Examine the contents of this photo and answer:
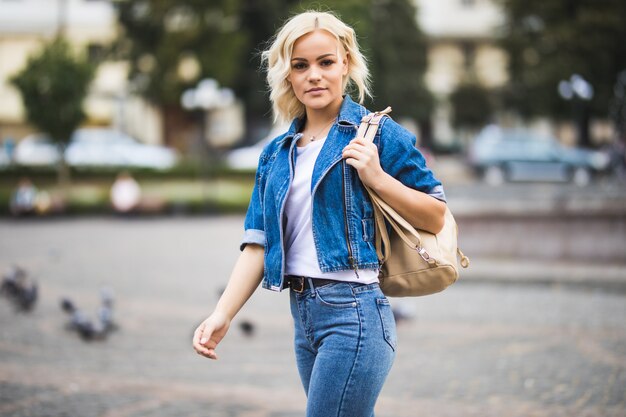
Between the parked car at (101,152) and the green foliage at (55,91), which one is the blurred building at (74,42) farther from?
the green foliage at (55,91)

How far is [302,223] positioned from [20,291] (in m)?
7.56

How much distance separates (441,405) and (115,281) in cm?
755

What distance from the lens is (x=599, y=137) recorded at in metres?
53.9

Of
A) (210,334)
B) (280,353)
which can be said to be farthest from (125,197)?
(210,334)

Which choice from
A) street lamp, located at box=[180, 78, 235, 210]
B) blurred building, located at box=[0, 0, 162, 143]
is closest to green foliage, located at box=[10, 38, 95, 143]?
street lamp, located at box=[180, 78, 235, 210]

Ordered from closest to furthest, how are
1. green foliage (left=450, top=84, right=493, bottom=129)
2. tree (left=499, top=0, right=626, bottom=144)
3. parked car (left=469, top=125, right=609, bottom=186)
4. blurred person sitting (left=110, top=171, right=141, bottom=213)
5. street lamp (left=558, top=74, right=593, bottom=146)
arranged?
1. blurred person sitting (left=110, top=171, right=141, bottom=213)
2. parked car (left=469, top=125, right=609, bottom=186)
3. street lamp (left=558, top=74, right=593, bottom=146)
4. tree (left=499, top=0, right=626, bottom=144)
5. green foliage (left=450, top=84, right=493, bottom=129)

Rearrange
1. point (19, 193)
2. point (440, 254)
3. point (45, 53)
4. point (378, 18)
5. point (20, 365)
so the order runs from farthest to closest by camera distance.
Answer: point (378, 18) → point (45, 53) → point (19, 193) → point (20, 365) → point (440, 254)

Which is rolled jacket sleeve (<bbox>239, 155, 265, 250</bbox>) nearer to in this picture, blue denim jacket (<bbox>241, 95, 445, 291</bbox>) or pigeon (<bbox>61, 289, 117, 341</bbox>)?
blue denim jacket (<bbox>241, 95, 445, 291</bbox>)

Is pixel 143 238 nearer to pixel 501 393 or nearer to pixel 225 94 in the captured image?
pixel 501 393

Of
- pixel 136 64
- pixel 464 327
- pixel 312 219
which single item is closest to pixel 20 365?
pixel 464 327

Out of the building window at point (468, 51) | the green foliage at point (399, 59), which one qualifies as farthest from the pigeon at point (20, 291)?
the building window at point (468, 51)

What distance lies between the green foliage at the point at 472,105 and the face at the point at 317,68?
4492 centimetres

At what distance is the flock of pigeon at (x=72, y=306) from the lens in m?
8.20

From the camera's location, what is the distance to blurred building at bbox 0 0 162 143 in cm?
4497
